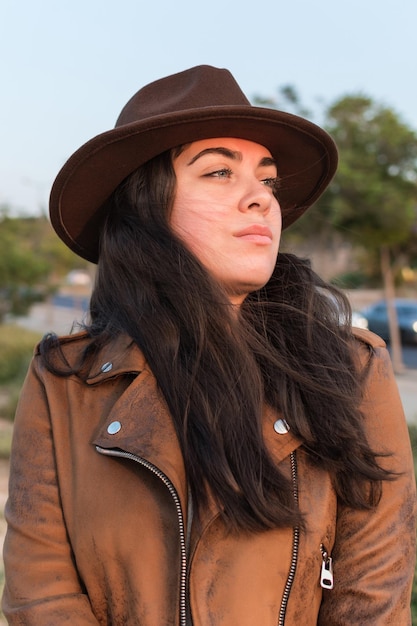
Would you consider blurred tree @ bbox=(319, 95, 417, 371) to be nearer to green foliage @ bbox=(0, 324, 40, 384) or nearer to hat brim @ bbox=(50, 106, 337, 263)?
green foliage @ bbox=(0, 324, 40, 384)

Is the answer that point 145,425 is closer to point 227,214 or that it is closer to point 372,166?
point 227,214

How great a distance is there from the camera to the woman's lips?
1795mm

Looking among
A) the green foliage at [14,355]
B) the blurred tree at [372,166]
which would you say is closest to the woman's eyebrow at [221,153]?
the green foliage at [14,355]

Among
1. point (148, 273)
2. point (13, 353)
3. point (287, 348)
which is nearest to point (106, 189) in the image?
point (148, 273)

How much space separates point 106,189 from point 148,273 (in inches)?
12.6

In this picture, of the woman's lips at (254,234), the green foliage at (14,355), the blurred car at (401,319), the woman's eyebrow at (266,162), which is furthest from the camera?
the blurred car at (401,319)

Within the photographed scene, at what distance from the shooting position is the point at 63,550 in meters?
1.62

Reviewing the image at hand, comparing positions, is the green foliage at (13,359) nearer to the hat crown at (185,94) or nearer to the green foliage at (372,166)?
the green foliage at (372,166)

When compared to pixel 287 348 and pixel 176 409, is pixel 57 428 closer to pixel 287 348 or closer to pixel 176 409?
pixel 176 409

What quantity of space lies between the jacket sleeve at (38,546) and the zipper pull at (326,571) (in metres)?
0.51

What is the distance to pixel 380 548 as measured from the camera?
1.53 m

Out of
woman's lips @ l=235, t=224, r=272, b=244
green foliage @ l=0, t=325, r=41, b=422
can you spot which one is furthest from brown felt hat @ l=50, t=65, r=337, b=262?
green foliage @ l=0, t=325, r=41, b=422

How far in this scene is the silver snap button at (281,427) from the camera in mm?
1617

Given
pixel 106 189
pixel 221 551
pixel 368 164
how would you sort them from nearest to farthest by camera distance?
pixel 221 551
pixel 106 189
pixel 368 164
